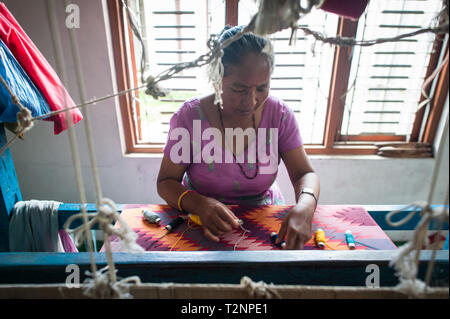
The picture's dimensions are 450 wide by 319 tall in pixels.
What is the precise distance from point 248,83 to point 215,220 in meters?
0.51

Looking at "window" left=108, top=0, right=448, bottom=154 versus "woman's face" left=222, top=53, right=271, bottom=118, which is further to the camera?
"window" left=108, top=0, right=448, bottom=154

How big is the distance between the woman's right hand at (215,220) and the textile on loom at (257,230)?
0.03 metres

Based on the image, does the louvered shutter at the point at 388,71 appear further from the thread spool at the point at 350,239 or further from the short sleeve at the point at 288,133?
the thread spool at the point at 350,239

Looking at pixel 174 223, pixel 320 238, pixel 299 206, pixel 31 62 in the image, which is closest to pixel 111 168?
pixel 31 62

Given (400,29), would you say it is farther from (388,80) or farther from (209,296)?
(209,296)

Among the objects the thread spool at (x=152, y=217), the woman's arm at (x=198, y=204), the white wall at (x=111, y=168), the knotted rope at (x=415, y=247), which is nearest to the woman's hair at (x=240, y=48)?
the woman's arm at (x=198, y=204)

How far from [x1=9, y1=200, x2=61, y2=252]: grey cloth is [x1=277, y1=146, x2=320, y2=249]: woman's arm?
0.87 meters

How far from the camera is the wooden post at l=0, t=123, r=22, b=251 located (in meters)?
0.98

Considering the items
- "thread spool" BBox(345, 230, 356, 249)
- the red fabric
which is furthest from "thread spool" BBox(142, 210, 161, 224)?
the red fabric

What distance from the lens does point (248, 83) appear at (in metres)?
0.98

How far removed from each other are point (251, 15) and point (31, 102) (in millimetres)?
795

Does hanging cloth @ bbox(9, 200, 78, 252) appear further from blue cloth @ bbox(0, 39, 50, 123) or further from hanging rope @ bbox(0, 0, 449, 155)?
hanging rope @ bbox(0, 0, 449, 155)

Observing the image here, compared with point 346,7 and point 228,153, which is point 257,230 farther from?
point 346,7
